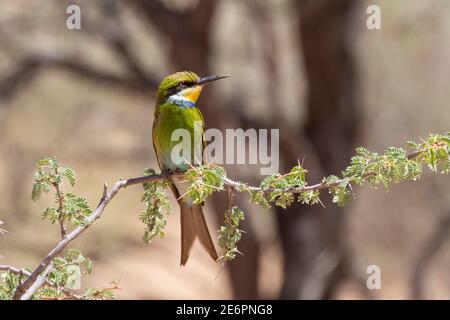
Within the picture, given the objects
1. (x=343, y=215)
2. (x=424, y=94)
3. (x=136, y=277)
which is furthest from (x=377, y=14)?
(x=136, y=277)

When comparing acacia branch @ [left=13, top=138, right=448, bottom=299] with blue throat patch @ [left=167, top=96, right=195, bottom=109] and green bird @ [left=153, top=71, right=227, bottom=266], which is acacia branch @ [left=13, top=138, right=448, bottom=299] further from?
blue throat patch @ [left=167, top=96, right=195, bottom=109]

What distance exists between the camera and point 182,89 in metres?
3.04

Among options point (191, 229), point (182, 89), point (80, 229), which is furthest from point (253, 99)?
point (80, 229)

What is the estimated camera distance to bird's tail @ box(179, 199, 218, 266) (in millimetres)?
2396

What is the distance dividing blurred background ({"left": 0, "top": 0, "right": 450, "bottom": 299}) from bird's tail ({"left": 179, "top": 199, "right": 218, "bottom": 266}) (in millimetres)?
2841

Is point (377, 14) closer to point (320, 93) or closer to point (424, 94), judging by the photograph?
point (320, 93)

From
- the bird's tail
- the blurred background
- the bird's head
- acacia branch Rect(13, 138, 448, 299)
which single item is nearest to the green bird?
the bird's head

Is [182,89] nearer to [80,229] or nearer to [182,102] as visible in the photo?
[182,102]

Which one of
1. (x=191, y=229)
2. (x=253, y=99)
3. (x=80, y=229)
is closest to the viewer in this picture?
(x=80, y=229)

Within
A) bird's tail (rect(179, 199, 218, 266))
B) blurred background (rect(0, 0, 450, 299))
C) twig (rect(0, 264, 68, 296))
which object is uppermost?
blurred background (rect(0, 0, 450, 299))

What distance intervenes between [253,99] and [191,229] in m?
4.08

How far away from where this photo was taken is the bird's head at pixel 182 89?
3.02 metres

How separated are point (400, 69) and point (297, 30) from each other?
2.48 meters

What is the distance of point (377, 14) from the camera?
528 centimetres
